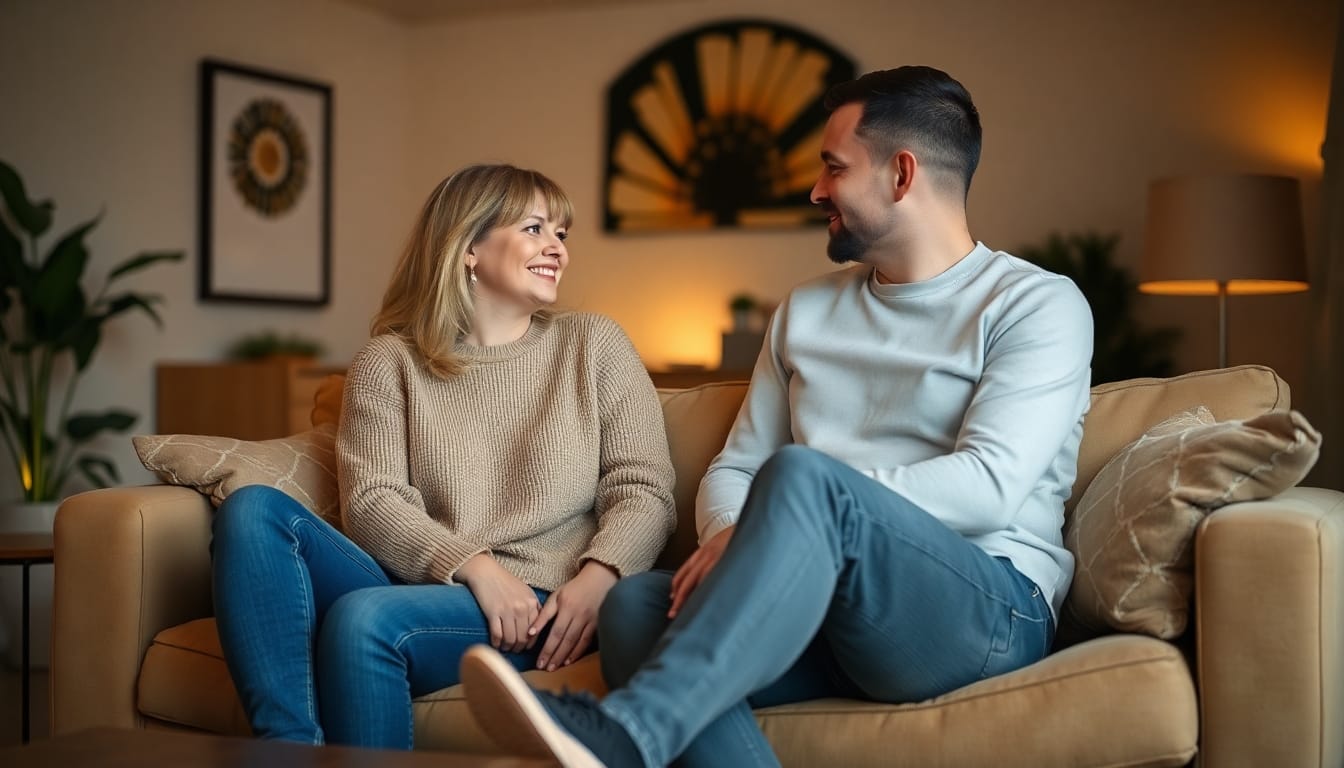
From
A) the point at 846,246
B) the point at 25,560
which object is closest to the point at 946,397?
the point at 846,246

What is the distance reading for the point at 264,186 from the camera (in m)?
5.37

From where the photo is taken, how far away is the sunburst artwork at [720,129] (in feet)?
17.7

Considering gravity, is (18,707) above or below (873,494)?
below

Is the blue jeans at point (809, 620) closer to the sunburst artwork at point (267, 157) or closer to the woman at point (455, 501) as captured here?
the woman at point (455, 501)

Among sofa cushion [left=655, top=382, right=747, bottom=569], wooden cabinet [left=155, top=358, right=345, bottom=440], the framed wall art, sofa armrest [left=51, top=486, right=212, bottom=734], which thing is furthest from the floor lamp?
the framed wall art

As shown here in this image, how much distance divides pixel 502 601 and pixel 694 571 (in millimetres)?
338

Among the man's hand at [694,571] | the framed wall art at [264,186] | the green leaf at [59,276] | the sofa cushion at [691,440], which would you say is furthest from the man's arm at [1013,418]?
the framed wall art at [264,186]

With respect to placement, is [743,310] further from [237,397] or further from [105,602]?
[105,602]

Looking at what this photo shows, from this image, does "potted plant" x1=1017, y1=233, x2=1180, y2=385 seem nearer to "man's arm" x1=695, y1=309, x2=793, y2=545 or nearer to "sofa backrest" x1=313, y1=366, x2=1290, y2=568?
"sofa backrest" x1=313, y1=366, x2=1290, y2=568

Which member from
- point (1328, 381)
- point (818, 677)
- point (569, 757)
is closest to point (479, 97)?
point (1328, 381)

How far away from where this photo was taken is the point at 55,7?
4660 mm

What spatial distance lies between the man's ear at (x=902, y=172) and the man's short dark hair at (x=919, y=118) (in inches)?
0.4

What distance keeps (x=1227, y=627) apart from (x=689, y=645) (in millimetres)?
654

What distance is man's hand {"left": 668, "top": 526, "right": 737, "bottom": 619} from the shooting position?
166cm
